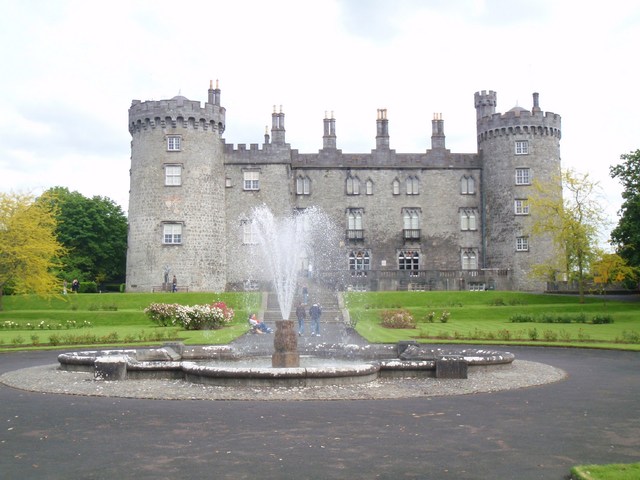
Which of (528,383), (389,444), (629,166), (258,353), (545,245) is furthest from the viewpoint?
(545,245)

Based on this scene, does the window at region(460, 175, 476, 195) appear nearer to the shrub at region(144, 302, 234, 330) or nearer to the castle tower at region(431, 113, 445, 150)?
Result: the castle tower at region(431, 113, 445, 150)

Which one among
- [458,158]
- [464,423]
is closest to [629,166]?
[458,158]

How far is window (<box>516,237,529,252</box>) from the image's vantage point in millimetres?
54531

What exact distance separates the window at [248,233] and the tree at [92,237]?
69.4ft

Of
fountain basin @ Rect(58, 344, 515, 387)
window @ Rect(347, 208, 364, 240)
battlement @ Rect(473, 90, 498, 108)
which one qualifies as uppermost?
battlement @ Rect(473, 90, 498, 108)

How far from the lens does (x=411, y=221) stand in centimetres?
5788

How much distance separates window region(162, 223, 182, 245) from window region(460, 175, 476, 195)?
79.4 ft

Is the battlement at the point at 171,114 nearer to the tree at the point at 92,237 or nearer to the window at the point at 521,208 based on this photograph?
the tree at the point at 92,237

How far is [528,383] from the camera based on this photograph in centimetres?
1619

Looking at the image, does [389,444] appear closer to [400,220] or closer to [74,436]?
[74,436]

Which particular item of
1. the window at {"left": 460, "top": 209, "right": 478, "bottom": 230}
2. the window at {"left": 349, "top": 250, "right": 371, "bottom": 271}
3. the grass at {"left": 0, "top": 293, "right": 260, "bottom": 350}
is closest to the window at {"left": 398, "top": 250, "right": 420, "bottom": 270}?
the window at {"left": 349, "top": 250, "right": 371, "bottom": 271}

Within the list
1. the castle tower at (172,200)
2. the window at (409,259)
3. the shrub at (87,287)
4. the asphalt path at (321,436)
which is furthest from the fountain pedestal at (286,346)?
the shrub at (87,287)

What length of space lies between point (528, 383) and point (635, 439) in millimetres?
5883

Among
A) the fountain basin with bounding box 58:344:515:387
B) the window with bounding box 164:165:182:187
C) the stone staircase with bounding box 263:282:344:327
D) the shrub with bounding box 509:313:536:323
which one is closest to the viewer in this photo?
the fountain basin with bounding box 58:344:515:387
